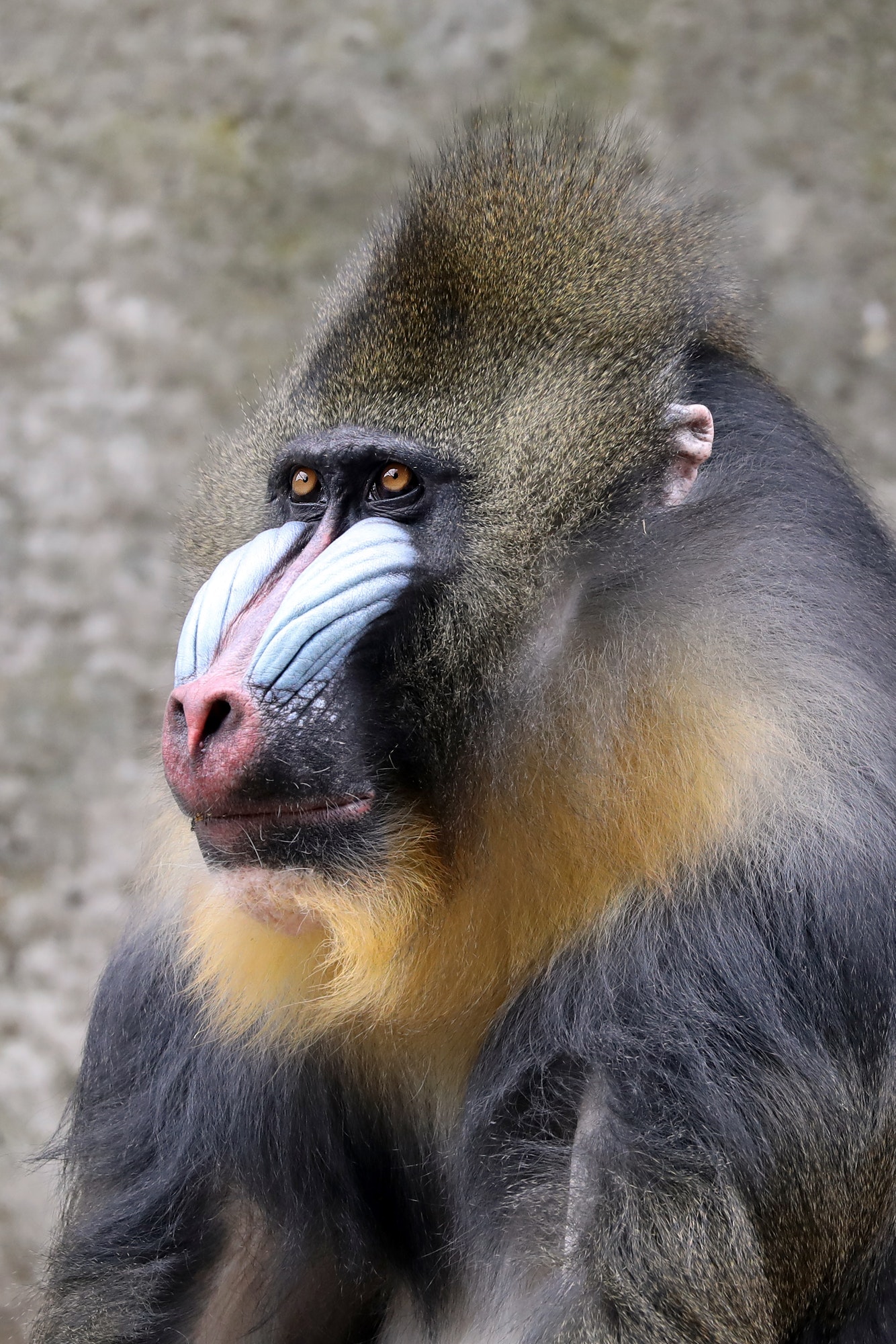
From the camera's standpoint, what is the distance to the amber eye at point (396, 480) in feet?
8.44

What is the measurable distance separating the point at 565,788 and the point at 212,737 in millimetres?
558

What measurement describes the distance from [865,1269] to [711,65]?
383cm

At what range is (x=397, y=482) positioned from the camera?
8.44 ft

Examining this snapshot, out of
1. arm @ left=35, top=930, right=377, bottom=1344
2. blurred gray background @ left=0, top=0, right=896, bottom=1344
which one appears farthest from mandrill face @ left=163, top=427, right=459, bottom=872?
blurred gray background @ left=0, top=0, right=896, bottom=1344

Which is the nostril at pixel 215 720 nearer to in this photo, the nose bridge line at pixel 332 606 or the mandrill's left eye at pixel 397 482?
the nose bridge line at pixel 332 606

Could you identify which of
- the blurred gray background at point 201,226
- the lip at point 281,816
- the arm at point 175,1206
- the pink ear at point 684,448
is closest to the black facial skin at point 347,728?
the lip at point 281,816

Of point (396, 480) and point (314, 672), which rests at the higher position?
point (396, 480)

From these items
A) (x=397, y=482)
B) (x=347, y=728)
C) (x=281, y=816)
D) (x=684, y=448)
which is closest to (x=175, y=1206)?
(x=281, y=816)

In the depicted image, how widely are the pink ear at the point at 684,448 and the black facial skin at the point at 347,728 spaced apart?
0.36 m

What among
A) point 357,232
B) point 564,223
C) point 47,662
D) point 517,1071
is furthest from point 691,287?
point 47,662

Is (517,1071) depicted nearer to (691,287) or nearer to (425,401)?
(425,401)

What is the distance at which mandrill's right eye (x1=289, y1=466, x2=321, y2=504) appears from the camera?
2.70 m

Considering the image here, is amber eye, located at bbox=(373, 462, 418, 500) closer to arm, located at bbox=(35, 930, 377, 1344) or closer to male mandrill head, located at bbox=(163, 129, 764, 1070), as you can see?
male mandrill head, located at bbox=(163, 129, 764, 1070)

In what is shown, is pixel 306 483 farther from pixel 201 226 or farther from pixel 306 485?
pixel 201 226
